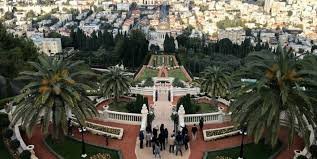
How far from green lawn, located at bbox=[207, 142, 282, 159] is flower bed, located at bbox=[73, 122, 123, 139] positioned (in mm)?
6601

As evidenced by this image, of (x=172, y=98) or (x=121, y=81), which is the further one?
(x=172, y=98)

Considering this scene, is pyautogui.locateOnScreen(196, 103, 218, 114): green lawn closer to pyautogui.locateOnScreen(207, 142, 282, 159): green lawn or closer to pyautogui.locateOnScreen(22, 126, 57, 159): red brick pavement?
pyautogui.locateOnScreen(207, 142, 282, 159): green lawn

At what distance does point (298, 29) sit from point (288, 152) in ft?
558

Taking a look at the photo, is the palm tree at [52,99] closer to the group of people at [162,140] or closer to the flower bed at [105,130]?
the group of people at [162,140]

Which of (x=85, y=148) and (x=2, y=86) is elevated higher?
(x=2, y=86)

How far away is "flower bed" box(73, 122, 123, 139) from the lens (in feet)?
88.5

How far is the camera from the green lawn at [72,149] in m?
24.1

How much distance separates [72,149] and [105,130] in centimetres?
334

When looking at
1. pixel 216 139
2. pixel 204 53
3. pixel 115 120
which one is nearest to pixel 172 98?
pixel 115 120

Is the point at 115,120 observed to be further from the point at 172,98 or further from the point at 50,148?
the point at 172,98

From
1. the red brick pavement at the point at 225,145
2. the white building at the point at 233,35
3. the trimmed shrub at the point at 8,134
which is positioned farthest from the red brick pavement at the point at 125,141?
the white building at the point at 233,35

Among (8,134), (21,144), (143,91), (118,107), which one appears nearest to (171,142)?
(21,144)

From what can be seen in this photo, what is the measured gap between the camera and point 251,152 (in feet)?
79.8

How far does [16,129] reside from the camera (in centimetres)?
2588
